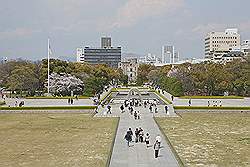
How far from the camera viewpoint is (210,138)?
81.4 ft

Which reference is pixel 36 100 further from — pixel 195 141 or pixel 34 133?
pixel 195 141

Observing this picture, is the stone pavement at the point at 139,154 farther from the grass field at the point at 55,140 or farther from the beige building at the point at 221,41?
the beige building at the point at 221,41

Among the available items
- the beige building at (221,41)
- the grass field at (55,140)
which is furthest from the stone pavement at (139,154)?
the beige building at (221,41)

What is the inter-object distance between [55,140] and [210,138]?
34.8ft

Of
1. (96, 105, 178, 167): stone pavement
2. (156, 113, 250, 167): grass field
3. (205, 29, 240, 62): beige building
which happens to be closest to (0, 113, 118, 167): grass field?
(96, 105, 178, 167): stone pavement

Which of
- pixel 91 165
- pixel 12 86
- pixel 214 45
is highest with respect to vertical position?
pixel 214 45

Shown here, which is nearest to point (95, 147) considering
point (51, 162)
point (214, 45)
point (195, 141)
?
point (51, 162)

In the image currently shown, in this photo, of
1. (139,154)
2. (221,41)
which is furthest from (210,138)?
(221,41)

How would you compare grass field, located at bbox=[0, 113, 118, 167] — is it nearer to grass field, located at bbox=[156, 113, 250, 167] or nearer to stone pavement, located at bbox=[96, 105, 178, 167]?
stone pavement, located at bbox=[96, 105, 178, 167]

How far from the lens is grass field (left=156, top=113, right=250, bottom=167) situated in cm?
1870

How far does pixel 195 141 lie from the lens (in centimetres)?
2369

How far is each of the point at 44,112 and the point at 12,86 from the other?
84.2 ft

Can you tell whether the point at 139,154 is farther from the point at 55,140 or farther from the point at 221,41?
the point at 221,41

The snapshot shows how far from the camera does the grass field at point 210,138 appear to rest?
18.7 m
